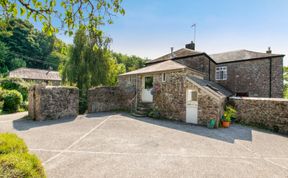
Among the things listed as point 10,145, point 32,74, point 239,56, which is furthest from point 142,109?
point 32,74

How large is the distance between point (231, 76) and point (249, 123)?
8.88 meters

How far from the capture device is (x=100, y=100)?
12.9 m

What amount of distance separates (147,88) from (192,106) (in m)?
4.54

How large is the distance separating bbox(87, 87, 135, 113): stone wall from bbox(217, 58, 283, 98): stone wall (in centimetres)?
1221

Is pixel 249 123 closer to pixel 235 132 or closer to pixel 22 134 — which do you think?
pixel 235 132

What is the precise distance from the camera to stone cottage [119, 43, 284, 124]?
920cm

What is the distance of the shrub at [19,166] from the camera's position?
6.31 feet

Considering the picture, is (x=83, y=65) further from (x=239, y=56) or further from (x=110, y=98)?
(x=239, y=56)

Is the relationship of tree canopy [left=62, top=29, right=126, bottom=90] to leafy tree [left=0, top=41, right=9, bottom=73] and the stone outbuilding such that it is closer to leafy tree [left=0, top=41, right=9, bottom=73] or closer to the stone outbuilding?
the stone outbuilding

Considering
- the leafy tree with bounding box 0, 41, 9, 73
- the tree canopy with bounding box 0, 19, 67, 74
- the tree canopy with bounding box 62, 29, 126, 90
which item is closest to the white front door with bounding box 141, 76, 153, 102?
the tree canopy with bounding box 62, 29, 126, 90

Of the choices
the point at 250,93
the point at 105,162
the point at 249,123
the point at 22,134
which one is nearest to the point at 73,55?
the point at 22,134

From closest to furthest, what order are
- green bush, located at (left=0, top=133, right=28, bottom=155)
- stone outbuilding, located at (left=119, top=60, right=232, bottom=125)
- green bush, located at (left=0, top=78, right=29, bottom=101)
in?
green bush, located at (left=0, top=133, right=28, bottom=155) → stone outbuilding, located at (left=119, top=60, right=232, bottom=125) → green bush, located at (left=0, top=78, right=29, bottom=101)

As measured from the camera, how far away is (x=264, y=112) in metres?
8.94

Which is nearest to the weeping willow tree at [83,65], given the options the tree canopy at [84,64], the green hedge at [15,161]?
the tree canopy at [84,64]
